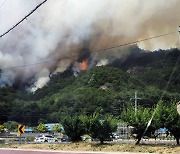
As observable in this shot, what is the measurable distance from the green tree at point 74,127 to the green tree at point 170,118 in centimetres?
804

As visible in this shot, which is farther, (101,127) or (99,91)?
(99,91)

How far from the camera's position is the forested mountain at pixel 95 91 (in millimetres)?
103812

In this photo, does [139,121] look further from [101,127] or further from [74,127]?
[74,127]

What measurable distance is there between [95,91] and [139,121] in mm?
94063

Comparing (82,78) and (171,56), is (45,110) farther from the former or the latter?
(171,56)

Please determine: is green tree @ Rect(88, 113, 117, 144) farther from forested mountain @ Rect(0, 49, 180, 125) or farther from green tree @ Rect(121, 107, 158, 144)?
forested mountain @ Rect(0, 49, 180, 125)

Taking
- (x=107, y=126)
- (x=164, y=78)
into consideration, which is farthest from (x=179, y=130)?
(x=164, y=78)

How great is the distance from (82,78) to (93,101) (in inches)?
857

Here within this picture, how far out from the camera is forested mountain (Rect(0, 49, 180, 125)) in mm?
103812

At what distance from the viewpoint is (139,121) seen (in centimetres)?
2366

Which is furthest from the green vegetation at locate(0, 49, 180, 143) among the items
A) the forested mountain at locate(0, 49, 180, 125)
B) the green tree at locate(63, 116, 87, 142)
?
the green tree at locate(63, 116, 87, 142)

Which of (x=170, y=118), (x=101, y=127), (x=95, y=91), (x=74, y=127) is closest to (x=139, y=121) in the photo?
(x=170, y=118)

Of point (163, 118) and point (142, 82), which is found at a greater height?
point (142, 82)

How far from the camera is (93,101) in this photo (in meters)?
112
